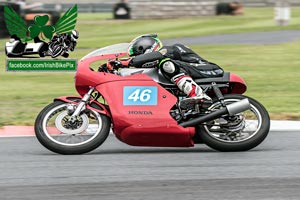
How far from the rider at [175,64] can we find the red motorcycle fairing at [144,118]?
0.18 metres

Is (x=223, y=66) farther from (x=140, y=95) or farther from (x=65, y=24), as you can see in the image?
(x=140, y=95)

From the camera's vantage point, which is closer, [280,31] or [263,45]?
[263,45]

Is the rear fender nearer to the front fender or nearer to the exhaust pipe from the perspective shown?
the exhaust pipe

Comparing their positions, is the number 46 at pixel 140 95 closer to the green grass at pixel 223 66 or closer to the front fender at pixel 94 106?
the front fender at pixel 94 106

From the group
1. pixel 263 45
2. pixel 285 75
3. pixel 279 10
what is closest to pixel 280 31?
pixel 279 10

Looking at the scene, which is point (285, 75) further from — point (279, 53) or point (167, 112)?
point (167, 112)

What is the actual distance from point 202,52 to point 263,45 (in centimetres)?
283

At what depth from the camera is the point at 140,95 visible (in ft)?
26.6

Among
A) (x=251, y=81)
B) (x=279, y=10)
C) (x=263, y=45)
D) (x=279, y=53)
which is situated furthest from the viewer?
(x=279, y=10)

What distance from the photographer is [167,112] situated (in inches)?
318

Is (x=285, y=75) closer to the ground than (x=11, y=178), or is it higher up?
closer to the ground

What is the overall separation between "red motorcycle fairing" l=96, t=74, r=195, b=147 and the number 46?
0.05m

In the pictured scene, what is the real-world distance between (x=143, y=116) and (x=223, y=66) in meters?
11.0

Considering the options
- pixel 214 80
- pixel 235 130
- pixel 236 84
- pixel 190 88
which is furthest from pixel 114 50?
pixel 235 130
